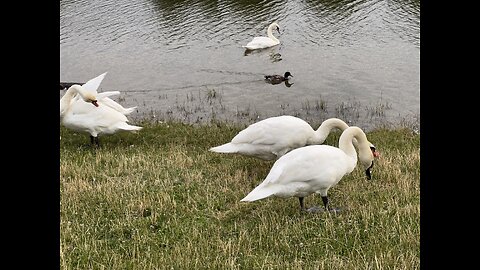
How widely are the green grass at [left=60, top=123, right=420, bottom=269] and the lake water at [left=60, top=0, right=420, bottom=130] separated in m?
7.58

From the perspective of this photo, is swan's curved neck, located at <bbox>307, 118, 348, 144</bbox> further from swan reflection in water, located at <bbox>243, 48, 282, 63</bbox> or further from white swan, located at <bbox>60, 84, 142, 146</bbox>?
swan reflection in water, located at <bbox>243, 48, 282, 63</bbox>

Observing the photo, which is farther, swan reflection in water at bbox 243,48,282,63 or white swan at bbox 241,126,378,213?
swan reflection in water at bbox 243,48,282,63

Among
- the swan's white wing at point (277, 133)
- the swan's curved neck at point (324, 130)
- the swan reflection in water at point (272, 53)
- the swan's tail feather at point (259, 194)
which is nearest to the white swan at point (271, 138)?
the swan's white wing at point (277, 133)

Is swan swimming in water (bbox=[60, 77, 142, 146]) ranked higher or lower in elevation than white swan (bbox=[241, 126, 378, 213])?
lower

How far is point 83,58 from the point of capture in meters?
27.4

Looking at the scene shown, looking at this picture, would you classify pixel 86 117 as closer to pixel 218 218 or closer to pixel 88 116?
pixel 88 116

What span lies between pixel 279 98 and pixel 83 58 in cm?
1188

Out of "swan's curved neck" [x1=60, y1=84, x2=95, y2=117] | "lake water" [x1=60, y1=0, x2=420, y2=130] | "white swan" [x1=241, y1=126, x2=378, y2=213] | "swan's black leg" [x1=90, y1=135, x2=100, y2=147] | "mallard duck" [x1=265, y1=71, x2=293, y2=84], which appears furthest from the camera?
"mallard duck" [x1=265, y1=71, x2=293, y2=84]

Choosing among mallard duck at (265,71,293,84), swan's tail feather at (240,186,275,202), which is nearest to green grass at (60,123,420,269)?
swan's tail feather at (240,186,275,202)

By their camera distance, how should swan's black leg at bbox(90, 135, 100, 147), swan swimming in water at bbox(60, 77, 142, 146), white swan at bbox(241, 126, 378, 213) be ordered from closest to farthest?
white swan at bbox(241, 126, 378, 213)
swan swimming in water at bbox(60, 77, 142, 146)
swan's black leg at bbox(90, 135, 100, 147)

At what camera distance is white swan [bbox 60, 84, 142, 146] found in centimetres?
1312

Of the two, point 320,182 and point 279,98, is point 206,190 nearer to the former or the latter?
point 320,182
